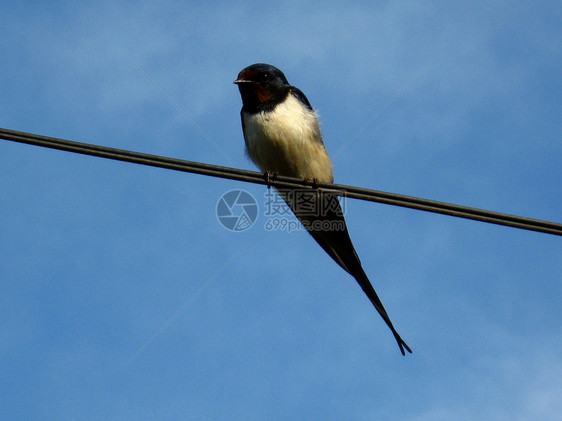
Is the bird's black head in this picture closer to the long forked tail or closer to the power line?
the long forked tail

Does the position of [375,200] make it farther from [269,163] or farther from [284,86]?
[284,86]

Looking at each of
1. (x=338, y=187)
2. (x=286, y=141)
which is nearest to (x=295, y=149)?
(x=286, y=141)

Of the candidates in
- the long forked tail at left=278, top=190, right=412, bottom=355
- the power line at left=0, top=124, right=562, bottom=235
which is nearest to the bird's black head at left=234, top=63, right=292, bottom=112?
the long forked tail at left=278, top=190, right=412, bottom=355

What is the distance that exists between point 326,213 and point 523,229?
2373 millimetres

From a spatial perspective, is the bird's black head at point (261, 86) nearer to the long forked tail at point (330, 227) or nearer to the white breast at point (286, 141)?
the white breast at point (286, 141)

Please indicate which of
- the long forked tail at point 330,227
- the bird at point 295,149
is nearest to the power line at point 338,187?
the bird at point 295,149

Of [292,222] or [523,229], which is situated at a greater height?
[292,222]

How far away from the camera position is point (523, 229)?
8.32ft

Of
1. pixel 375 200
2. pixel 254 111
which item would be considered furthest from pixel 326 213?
pixel 375 200

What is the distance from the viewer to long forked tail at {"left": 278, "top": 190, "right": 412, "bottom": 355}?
468 cm

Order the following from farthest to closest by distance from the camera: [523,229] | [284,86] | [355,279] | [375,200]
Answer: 1. [284,86]
2. [355,279]
3. [375,200]
4. [523,229]

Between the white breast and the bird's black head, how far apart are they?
7 centimetres

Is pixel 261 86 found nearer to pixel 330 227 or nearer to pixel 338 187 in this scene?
pixel 330 227

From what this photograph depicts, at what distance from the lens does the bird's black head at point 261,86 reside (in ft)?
15.2
